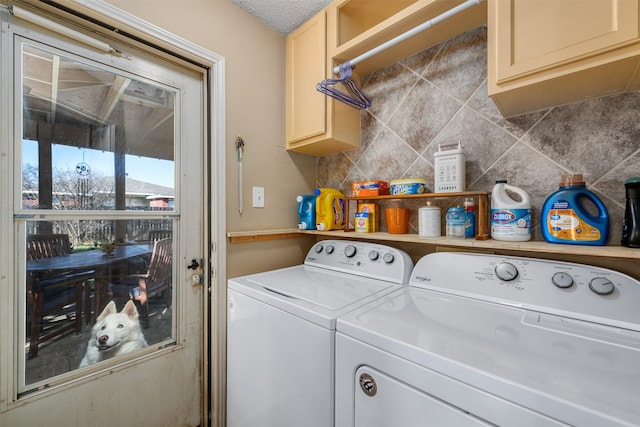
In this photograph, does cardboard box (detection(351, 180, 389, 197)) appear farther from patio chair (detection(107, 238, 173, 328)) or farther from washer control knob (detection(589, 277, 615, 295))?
patio chair (detection(107, 238, 173, 328))

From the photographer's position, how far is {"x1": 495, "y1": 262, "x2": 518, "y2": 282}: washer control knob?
3.28 feet

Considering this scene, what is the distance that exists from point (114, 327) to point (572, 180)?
6.74ft

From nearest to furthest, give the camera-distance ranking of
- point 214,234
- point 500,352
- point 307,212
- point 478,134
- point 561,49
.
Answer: point 500,352 → point 561,49 → point 478,134 → point 214,234 → point 307,212

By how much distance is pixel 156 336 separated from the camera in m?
1.37

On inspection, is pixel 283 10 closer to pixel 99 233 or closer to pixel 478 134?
pixel 478 134

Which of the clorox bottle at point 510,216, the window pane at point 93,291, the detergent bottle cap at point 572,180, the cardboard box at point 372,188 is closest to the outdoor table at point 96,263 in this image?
the window pane at point 93,291

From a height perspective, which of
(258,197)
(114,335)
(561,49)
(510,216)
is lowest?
(114,335)

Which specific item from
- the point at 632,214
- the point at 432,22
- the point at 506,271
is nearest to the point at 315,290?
the point at 506,271

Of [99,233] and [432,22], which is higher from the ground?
[432,22]

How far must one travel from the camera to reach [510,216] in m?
1.05

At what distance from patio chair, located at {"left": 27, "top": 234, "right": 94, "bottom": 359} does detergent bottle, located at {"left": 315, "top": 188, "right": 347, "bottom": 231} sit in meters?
1.19

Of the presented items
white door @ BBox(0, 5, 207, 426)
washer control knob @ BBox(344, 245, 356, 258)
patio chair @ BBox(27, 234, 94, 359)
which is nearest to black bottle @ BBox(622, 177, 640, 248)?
washer control knob @ BBox(344, 245, 356, 258)

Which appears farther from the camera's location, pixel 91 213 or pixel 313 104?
pixel 313 104

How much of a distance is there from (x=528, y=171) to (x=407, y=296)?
0.76m
